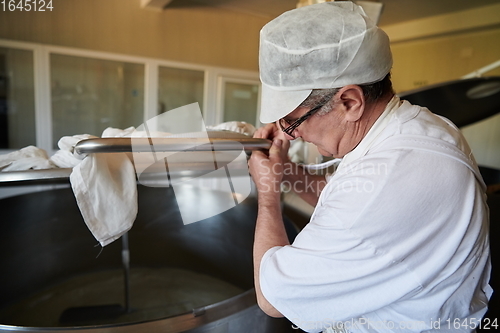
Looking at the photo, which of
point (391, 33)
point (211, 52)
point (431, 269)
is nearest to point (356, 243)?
point (431, 269)

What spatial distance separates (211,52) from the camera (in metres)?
3.60

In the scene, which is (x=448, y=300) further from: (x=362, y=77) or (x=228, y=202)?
(x=228, y=202)

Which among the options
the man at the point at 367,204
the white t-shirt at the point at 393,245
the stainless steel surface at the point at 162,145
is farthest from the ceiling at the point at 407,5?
the white t-shirt at the point at 393,245

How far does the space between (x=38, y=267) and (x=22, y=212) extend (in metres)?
0.25

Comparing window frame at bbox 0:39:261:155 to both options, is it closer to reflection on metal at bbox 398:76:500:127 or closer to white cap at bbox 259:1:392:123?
white cap at bbox 259:1:392:123

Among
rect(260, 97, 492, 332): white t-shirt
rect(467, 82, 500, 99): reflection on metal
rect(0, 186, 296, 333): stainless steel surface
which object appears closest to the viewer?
rect(260, 97, 492, 332): white t-shirt

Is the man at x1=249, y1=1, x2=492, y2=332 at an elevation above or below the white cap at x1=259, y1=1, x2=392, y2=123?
below

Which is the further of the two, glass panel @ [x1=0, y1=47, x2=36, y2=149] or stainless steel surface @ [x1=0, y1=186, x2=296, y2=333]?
glass panel @ [x1=0, y1=47, x2=36, y2=149]

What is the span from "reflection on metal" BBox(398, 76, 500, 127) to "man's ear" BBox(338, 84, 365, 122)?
1.18 metres

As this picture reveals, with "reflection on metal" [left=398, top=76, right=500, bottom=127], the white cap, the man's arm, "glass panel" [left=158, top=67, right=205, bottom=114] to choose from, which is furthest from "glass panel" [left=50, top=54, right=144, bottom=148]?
"reflection on metal" [left=398, top=76, right=500, bottom=127]

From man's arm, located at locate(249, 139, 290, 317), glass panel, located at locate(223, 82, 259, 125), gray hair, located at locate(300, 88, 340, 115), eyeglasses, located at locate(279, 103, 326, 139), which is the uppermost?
gray hair, located at locate(300, 88, 340, 115)

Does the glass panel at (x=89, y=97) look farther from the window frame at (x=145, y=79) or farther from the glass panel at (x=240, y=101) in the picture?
the glass panel at (x=240, y=101)

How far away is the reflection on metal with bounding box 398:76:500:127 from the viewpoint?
1654 mm

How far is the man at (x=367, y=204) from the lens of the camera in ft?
1.53
